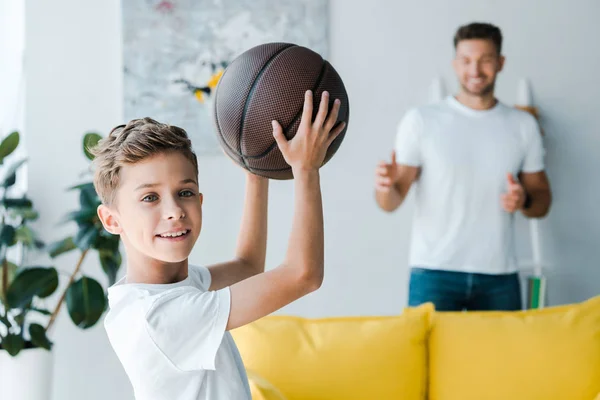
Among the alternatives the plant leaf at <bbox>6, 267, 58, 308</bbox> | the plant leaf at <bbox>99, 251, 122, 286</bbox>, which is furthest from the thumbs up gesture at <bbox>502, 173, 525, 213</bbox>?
the plant leaf at <bbox>6, 267, 58, 308</bbox>

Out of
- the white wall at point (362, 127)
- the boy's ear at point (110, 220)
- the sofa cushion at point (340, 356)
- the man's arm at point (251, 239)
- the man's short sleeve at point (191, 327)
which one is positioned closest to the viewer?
the man's short sleeve at point (191, 327)

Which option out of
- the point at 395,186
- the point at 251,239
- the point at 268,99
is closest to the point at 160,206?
the point at 268,99

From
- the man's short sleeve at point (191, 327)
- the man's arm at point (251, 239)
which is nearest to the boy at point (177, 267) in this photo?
the man's short sleeve at point (191, 327)

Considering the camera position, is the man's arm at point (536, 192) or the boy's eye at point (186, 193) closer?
the boy's eye at point (186, 193)

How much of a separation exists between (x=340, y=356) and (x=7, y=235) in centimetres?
146

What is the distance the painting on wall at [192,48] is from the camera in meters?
3.30

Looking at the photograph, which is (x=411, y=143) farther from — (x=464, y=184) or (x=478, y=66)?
(x=478, y=66)

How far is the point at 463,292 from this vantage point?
2727 mm

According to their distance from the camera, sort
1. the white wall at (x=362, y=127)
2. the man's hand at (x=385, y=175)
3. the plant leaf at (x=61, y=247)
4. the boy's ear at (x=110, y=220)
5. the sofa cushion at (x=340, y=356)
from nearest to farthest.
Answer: the boy's ear at (x=110, y=220), the sofa cushion at (x=340, y=356), the man's hand at (x=385, y=175), the plant leaf at (x=61, y=247), the white wall at (x=362, y=127)

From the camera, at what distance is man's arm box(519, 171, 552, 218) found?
9.43ft

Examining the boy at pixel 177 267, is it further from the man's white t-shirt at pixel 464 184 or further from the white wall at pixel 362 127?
the white wall at pixel 362 127

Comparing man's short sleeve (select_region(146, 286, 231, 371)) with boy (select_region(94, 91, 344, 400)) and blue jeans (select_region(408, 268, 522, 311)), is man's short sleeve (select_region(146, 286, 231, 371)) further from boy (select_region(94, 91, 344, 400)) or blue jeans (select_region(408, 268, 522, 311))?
blue jeans (select_region(408, 268, 522, 311))

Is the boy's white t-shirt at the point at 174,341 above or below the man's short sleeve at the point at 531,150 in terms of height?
below

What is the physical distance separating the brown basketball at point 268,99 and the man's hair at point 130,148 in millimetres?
92
